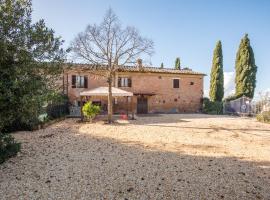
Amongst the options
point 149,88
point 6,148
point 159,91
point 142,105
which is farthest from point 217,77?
point 6,148

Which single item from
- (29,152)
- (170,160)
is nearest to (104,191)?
(170,160)

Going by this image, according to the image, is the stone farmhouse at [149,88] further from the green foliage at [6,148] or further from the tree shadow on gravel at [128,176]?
the green foliage at [6,148]

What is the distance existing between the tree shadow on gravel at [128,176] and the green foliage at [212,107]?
23255 millimetres

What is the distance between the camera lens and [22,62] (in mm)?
5305

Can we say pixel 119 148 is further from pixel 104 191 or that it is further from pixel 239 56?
pixel 239 56

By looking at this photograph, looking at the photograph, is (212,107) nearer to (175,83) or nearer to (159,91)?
(175,83)

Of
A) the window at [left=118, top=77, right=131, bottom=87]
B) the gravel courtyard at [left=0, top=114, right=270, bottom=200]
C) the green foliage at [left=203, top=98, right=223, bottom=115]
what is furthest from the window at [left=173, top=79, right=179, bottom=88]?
the gravel courtyard at [left=0, top=114, right=270, bottom=200]

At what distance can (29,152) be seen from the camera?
287 inches

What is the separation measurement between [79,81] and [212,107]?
58.2ft

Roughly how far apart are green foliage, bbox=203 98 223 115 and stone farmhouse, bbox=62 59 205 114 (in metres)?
0.89

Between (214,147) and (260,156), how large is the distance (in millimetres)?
1668

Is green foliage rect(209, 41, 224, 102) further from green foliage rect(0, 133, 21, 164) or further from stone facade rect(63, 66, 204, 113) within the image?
green foliage rect(0, 133, 21, 164)

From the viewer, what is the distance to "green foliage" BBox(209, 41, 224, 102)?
3131 cm

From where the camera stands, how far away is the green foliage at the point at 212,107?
28781 mm
